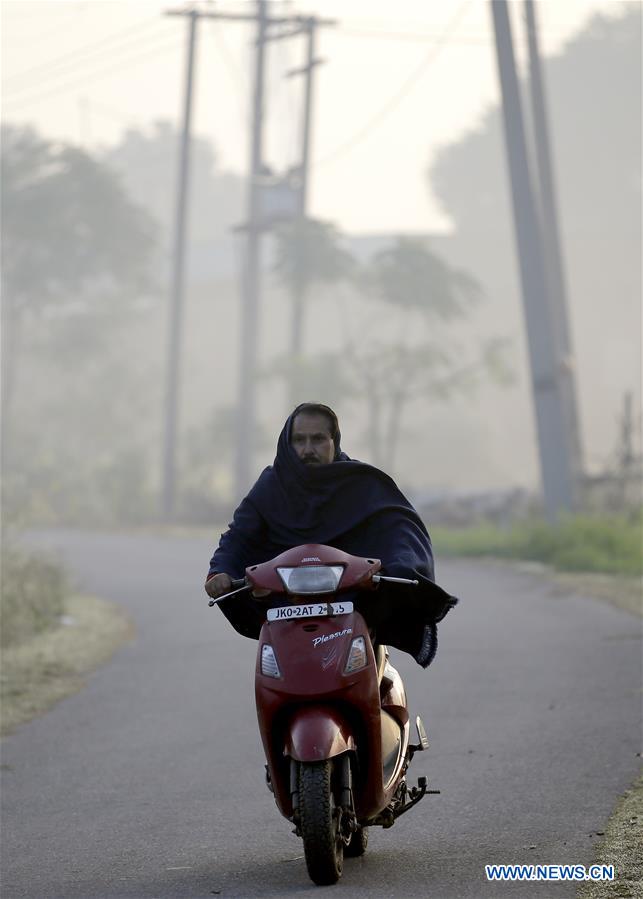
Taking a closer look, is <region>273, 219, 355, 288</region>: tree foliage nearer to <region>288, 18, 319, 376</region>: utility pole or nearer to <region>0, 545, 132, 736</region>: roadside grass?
<region>288, 18, 319, 376</region>: utility pole

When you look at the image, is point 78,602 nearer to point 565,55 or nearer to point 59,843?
point 59,843

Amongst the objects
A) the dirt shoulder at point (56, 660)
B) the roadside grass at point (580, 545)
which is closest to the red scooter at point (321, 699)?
the dirt shoulder at point (56, 660)

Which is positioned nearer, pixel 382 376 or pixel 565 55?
pixel 382 376

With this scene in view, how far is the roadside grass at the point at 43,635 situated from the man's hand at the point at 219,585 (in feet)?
14.7

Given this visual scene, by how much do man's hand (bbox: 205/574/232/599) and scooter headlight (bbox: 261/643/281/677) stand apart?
352mm

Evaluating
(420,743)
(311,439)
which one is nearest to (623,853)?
(420,743)

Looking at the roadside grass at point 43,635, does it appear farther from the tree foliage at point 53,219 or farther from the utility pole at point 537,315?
the tree foliage at point 53,219

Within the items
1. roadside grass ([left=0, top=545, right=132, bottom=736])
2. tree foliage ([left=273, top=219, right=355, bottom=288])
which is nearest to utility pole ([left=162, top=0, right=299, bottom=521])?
tree foliage ([left=273, top=219, right=355, bottom=288])

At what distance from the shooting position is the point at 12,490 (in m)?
41.6

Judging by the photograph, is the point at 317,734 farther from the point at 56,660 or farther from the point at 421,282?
the point at 421,282

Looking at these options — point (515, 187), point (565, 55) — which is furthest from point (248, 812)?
point (565, 55)

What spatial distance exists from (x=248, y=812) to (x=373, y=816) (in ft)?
5.09

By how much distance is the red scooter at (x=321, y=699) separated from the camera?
5.69 metres

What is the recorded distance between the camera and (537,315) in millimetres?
21578
